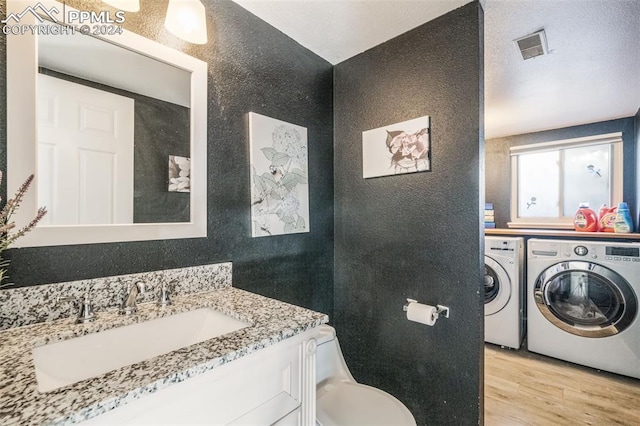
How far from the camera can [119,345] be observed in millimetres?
854

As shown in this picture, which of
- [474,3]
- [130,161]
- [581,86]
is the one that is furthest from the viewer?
[581,86]

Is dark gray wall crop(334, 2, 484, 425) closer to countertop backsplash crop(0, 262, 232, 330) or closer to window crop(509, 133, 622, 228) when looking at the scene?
countertop backsplash crop(0, 262, 232, 330)

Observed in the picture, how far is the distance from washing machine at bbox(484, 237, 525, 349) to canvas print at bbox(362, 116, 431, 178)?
1.50 m

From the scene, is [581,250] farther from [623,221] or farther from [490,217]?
[490,217]

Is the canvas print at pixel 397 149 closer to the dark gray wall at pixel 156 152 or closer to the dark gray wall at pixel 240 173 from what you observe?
the dark gray wall at pixel 240 173

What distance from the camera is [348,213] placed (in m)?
1.81

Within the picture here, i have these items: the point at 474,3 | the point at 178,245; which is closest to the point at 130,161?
the point at 178,245

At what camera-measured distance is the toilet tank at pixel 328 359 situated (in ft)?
4.96

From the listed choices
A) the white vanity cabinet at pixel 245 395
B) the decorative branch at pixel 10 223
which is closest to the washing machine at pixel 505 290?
the white vanity cabinet at pixel 245 395

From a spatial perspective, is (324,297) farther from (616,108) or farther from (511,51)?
(616,108)

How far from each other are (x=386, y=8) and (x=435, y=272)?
4.34 ft

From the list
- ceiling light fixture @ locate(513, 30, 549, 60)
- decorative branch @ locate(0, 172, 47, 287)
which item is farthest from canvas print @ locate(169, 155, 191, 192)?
ceiling light fixture @ locate(513, 30, 549, 60)

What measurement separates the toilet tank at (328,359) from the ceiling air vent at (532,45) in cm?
194

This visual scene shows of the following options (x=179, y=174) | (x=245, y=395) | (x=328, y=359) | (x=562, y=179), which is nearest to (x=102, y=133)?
(x=179, y=174)
